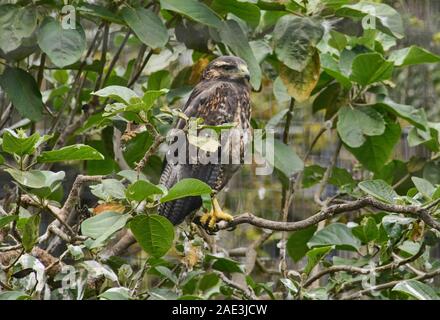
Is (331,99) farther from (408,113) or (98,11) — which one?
(98,11)

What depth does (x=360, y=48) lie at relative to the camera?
2508 mm

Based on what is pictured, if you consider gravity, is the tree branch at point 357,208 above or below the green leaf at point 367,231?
above

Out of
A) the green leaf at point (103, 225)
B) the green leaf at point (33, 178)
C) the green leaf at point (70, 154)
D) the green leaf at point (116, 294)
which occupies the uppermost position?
the green leaf at point (70, 154)

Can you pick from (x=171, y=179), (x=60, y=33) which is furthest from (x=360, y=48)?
(x=60, y=33)

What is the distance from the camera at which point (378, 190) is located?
1924 mm

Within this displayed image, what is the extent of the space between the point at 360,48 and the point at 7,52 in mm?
917

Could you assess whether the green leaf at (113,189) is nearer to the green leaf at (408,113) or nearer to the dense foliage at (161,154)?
the dense foliage at (161,154)

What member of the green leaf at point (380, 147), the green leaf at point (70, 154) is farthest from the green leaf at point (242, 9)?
the green leaf at point (70, 154)

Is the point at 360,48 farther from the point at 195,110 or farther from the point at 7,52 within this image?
the point at 7,52

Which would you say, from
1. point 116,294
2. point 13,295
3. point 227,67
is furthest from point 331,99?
point 13,295

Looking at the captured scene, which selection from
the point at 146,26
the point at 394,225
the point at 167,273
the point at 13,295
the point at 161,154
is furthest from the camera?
the point at 161,154

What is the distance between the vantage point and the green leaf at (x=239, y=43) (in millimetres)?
2289

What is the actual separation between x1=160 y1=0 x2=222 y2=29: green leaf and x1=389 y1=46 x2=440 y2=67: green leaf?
1.64 feet

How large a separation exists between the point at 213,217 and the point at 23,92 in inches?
21.0
